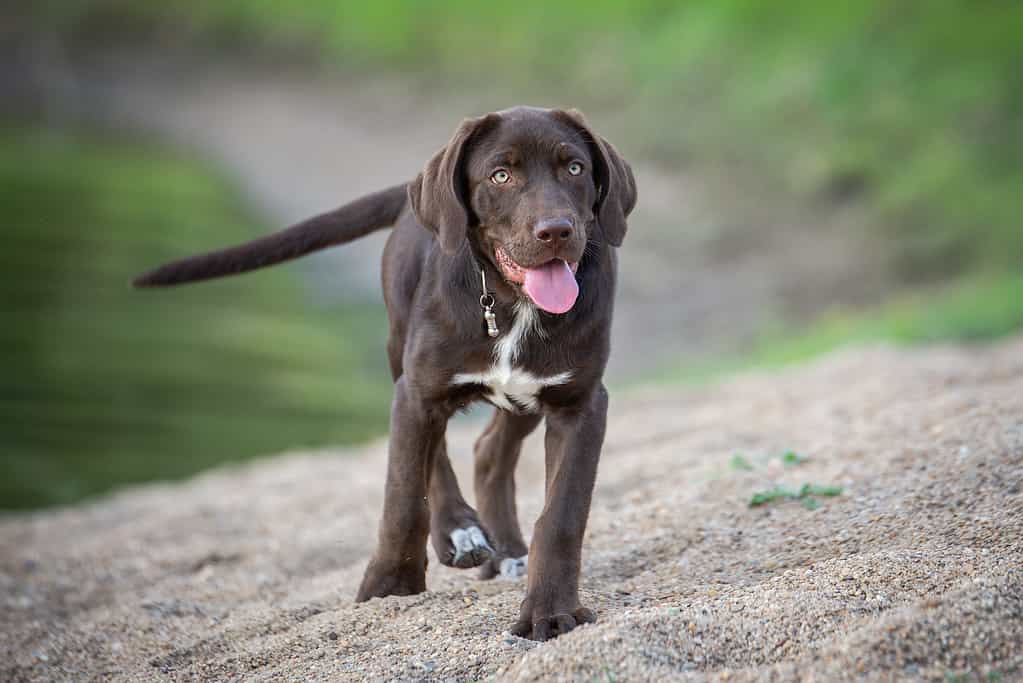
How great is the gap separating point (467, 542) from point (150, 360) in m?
12.2

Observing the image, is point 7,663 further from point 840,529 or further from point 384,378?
point 384,378

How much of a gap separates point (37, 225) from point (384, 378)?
1115 cm

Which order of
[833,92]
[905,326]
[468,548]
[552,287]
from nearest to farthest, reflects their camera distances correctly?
[552,287] → [468,548] → [905,326] → [833,92]

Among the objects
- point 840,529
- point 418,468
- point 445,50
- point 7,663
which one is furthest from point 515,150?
point 445,50

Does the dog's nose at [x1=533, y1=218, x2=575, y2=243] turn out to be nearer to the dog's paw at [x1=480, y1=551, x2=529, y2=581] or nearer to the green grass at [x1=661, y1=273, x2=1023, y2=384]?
the dog's paw at [x1=480, y1=551, x2=529, y2=581]

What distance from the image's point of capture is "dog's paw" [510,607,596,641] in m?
4.85

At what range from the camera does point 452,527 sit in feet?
18.5

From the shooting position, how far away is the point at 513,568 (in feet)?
19.9

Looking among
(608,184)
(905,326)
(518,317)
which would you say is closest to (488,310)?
(518,317)

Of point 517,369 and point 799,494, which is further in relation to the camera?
point 799,494

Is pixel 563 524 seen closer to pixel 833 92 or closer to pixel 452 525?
pixel 452 525

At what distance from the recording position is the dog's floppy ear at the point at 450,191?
505 centimetres

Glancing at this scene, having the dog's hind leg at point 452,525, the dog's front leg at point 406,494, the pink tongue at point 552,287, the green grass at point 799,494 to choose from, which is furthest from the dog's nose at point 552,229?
the green grass at point 799,494

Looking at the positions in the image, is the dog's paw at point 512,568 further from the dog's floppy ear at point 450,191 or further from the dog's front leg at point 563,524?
the dog's floppy ear at point 450,191
